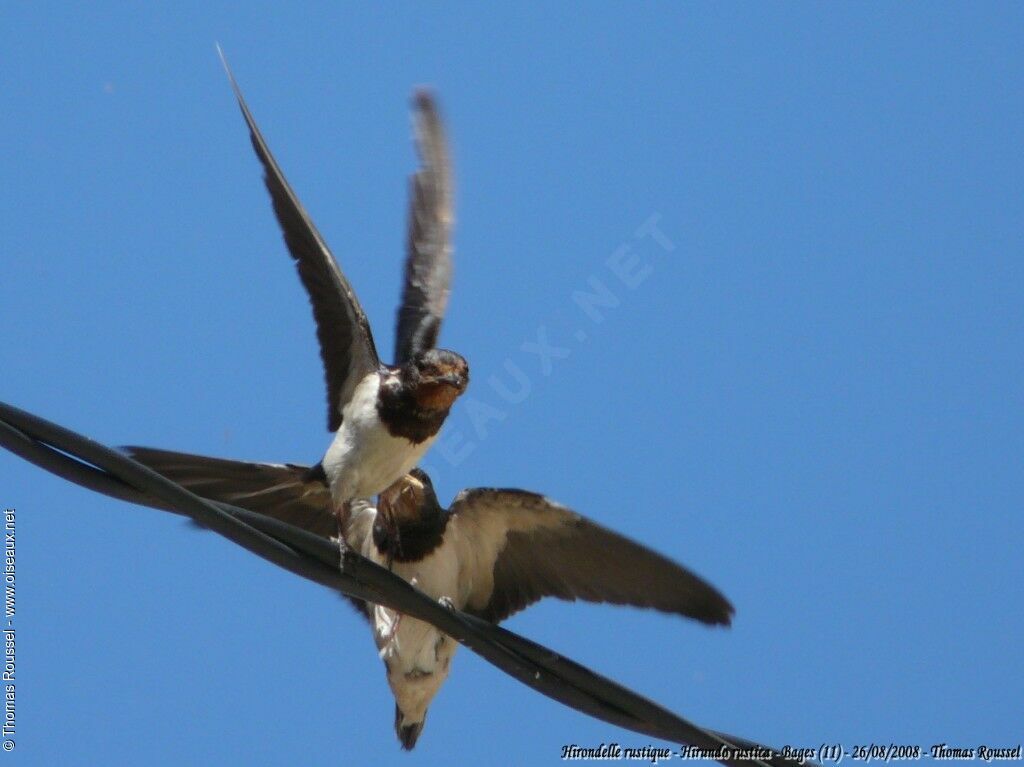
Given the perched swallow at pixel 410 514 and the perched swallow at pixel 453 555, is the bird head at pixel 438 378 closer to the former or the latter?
the perched swallow at pixel 410 514

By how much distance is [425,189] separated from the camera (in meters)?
6.68

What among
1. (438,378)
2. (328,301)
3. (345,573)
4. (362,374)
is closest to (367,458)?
(438,378)

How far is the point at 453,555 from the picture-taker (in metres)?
5.59

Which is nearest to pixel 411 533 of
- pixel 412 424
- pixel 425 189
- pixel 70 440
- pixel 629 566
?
pixel 412 424

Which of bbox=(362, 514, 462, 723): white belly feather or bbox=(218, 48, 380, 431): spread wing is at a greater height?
bbox=(218, 48, 380, 431): spread wing

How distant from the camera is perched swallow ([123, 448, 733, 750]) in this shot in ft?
17.0

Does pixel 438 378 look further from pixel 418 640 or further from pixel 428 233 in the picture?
pixel 428 233

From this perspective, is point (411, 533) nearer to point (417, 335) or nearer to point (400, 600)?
point (417, 335)

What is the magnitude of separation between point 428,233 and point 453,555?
1777 millimetres

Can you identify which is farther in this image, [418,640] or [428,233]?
[428,233]

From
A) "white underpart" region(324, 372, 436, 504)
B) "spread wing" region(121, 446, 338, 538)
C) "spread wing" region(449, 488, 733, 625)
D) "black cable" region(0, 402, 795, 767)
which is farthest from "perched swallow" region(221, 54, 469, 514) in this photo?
"black cable" region(0, 402, 795, 767)

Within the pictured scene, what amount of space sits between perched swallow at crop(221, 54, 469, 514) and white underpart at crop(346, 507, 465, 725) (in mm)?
428

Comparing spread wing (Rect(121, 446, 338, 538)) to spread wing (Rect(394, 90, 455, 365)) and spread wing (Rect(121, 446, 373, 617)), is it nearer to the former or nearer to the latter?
spread wing (Rect(121, 446, 373, 617))

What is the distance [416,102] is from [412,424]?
6.16 feet
